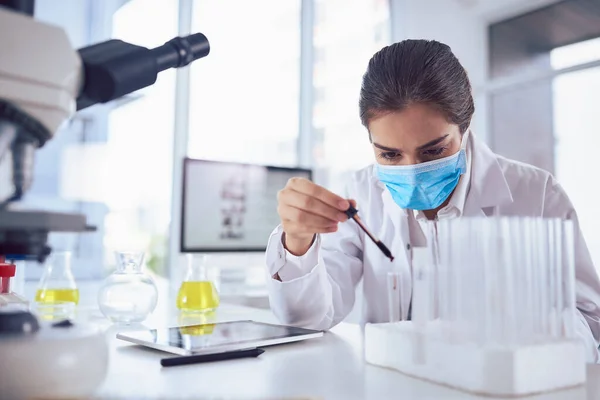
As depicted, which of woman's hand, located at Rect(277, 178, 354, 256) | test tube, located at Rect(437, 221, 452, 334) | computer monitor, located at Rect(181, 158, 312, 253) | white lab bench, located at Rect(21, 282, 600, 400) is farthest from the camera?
computer monitor, located at Rect(181, 158, 312, 253)

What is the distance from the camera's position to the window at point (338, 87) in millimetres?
3877

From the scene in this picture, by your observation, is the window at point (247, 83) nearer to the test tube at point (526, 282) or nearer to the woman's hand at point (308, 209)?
the woman's hand at point (308, 209)

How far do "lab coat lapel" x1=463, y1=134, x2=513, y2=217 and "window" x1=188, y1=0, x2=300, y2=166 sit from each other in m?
1.86

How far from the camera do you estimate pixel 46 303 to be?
1259mm

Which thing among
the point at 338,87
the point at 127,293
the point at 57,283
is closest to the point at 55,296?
the point at 57,283

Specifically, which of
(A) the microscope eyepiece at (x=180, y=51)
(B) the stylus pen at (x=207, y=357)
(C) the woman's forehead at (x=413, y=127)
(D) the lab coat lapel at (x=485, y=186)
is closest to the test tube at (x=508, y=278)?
(B) the stylus pen at (x=207, y=357)

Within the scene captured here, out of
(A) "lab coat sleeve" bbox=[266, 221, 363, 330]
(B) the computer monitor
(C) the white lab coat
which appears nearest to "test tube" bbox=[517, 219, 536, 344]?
(C) the white lab coat

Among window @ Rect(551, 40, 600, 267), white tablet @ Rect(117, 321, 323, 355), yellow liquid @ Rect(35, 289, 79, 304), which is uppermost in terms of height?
window @ Rect(551, 40, 600, 267)

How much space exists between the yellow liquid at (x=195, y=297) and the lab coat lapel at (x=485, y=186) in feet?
2.34

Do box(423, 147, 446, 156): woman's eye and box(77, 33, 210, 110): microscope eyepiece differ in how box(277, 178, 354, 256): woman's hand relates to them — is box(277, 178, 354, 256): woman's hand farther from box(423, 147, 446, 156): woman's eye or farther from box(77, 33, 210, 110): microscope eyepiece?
box(77, 33, 210, 110): microscope eyepiece

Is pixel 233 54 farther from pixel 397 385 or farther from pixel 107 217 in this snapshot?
pixel 397 385

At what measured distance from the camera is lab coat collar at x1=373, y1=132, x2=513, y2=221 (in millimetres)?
1403

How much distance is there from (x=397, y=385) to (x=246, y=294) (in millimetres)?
1757

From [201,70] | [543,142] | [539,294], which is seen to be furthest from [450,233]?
[543,142]
